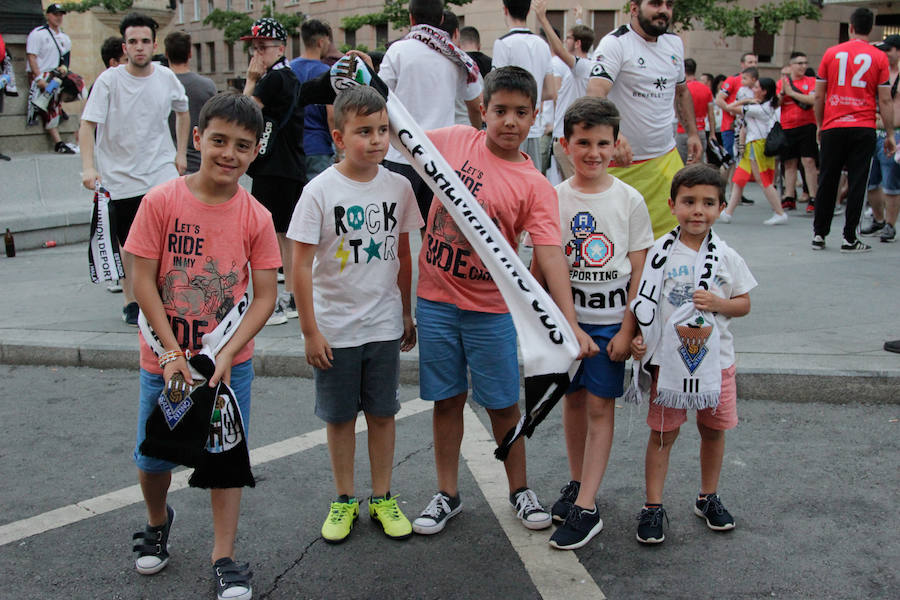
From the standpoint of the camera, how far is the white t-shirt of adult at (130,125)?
6.23 m

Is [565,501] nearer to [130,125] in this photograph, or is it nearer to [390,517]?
[390,517]

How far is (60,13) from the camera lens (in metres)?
13.2

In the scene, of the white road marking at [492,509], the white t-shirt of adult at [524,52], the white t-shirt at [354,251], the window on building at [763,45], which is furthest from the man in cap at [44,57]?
the window on building at [763,45]

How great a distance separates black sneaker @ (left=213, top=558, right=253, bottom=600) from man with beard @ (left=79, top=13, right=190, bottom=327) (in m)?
3.64

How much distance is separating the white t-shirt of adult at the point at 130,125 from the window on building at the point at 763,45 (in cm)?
3571

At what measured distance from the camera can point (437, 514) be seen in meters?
3.57

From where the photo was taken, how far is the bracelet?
9.77ft

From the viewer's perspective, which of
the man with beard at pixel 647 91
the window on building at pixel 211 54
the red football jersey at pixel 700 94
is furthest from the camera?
the window on building at pixel 211 54

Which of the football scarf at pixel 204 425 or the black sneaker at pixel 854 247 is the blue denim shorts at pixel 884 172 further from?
the football scarf at pixel 204 425

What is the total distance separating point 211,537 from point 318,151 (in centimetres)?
420

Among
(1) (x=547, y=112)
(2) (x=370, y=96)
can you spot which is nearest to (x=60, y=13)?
(1) (x=547, y=112)

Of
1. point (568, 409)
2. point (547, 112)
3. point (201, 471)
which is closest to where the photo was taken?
point (201, 471)

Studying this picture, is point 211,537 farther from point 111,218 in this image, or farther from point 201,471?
point 111,218

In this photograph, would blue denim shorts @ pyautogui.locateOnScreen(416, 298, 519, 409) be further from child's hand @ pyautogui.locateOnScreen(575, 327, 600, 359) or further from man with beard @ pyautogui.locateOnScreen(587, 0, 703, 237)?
man with beard @ pyautogui.locateOnScreen(587, 0, 703, 237)
